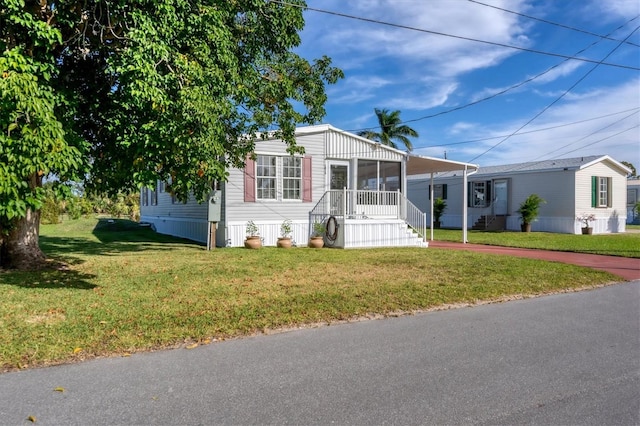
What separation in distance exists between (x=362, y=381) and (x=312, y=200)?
38.1ft

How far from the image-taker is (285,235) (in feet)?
48.0

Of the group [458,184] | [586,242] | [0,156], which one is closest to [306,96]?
[0,156]

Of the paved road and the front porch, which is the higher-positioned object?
the front porch

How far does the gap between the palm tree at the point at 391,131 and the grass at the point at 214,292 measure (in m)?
24.2

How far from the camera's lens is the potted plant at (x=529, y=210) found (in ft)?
70.8

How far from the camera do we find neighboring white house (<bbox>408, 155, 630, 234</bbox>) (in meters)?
21.8

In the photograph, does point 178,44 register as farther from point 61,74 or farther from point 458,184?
point 458,184

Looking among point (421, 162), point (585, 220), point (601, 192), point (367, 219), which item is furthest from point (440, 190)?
point (367, 219)

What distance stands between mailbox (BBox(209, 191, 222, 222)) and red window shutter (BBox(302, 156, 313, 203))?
3.06 metres

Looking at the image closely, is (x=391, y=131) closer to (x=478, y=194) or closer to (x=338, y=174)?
(x=478, y=194)

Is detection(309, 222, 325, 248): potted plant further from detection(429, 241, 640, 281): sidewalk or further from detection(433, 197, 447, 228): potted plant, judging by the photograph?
detection(433, 197, 447, 228): potted plant

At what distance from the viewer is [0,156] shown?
5.06m

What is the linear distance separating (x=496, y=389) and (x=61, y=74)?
296 inches

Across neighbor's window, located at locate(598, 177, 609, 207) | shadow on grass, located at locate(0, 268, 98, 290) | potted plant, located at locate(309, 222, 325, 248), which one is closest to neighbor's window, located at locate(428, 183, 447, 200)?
neighbor's window, located at locate(598, 177, 609, 207)
